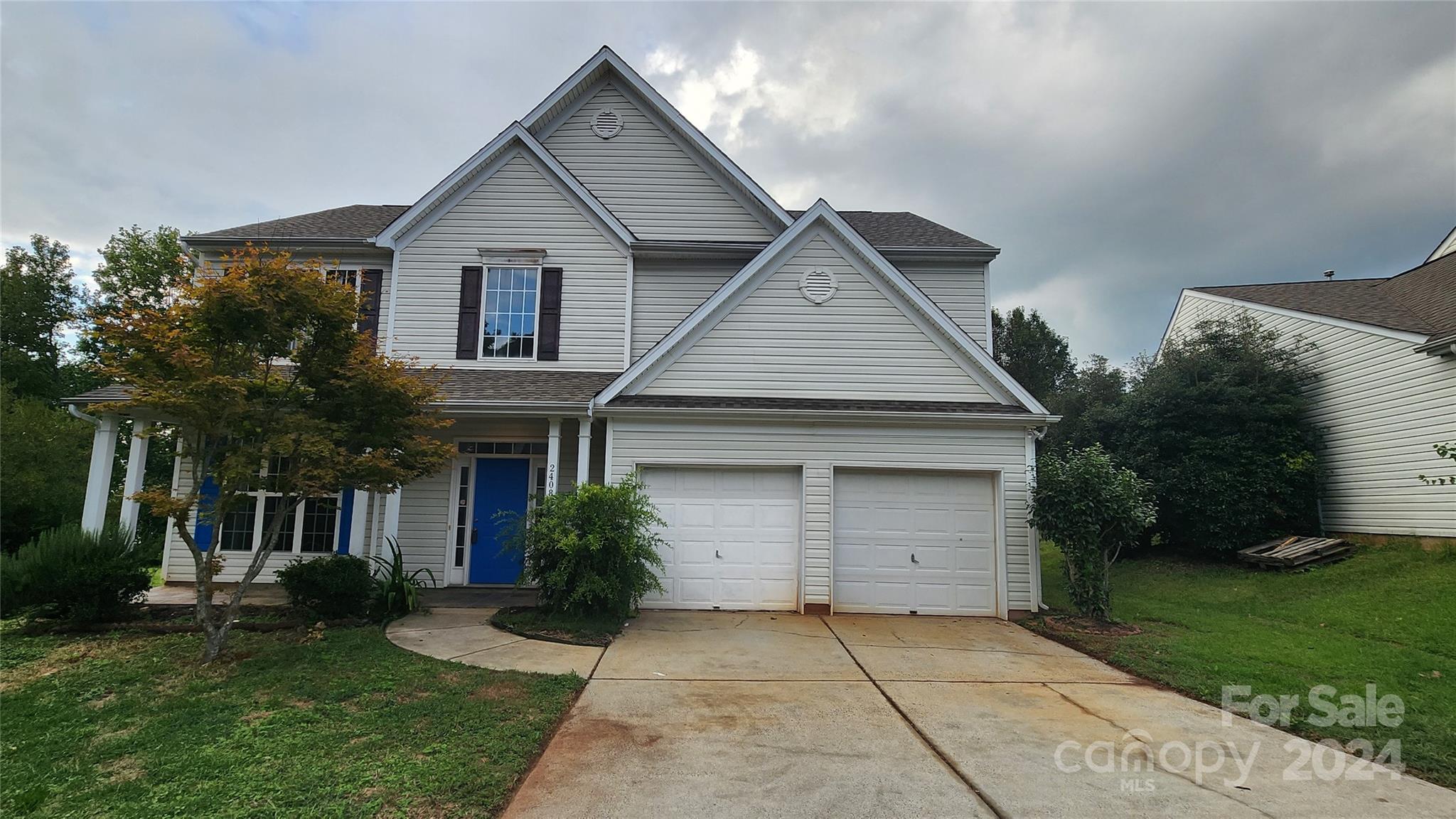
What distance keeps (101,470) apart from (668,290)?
9824 millimetres

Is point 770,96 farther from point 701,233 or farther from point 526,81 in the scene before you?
point 526,81

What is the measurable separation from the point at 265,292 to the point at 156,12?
764 cm

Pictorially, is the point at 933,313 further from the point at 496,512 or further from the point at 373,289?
the point at 373,289

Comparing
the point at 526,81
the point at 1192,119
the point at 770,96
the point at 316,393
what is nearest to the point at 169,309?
the point at 316,393

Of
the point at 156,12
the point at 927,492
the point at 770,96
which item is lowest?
the point at 927,492

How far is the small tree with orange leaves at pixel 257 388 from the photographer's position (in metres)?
6.32

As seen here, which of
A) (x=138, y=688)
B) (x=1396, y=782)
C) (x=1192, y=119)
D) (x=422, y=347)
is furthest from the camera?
(x=1192, y=119)

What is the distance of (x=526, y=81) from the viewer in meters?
15.1

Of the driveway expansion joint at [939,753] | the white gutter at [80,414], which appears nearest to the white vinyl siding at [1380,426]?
the driveway expansion joint at [939,753]

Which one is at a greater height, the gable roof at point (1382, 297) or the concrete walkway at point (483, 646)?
the gable roof at point (1382, 297)

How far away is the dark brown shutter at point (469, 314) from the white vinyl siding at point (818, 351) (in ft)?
13.2

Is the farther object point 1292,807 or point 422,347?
point 422,347

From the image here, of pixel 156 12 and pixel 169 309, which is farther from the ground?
pixel 156 12

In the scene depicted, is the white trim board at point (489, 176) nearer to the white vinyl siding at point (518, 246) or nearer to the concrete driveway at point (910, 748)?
the white vinyl siding at point (518, 246)
